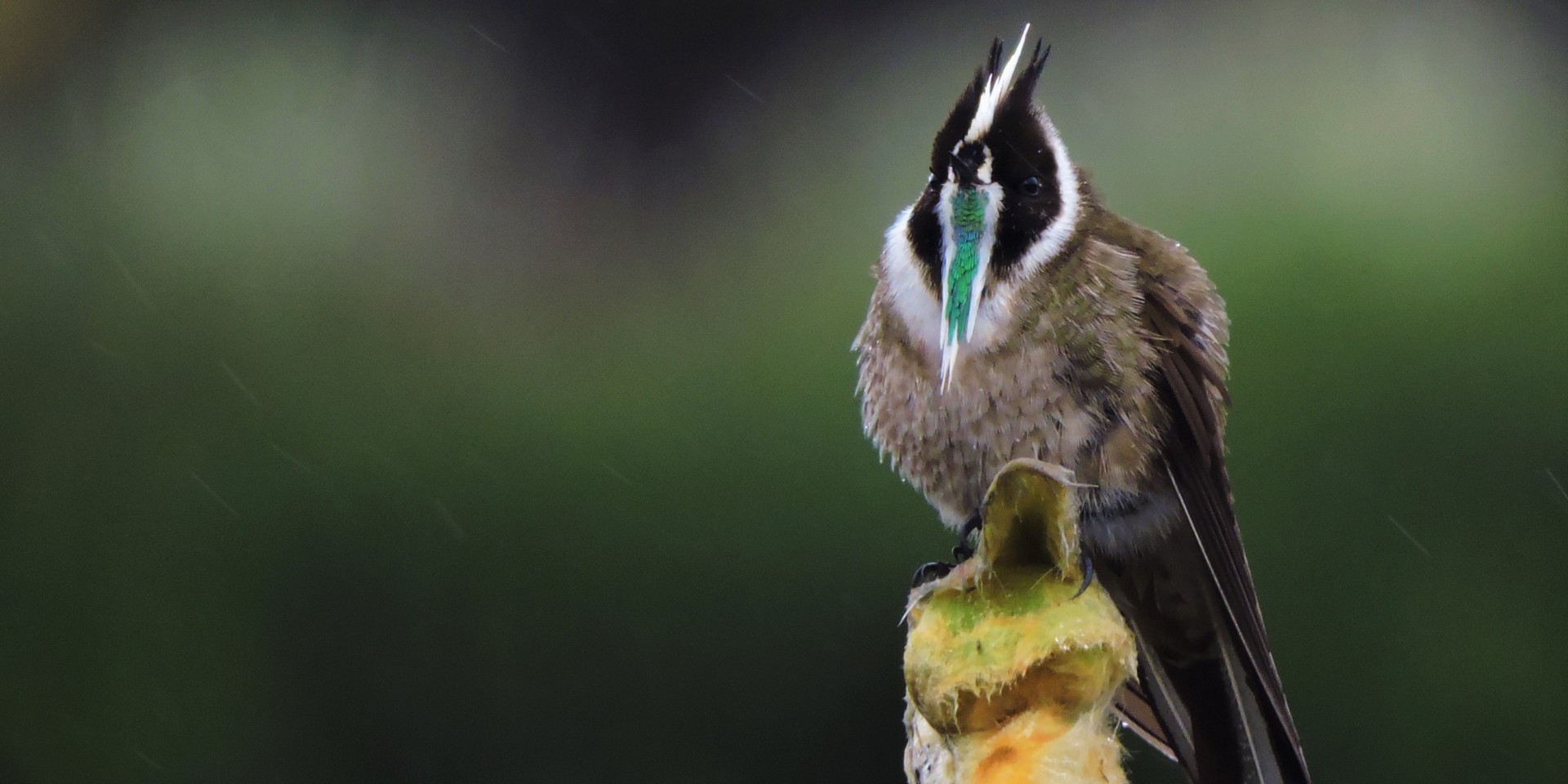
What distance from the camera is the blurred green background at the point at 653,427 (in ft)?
6.19

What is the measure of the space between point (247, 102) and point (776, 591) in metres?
1.82

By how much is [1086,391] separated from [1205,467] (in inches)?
5.2

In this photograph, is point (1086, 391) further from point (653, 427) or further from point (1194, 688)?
point (653, 427)

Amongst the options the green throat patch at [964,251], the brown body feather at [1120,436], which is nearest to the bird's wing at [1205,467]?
the brown body feather at [1120,436]

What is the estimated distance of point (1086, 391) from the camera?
3.57 ft

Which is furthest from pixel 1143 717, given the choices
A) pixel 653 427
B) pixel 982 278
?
pixel 653 427

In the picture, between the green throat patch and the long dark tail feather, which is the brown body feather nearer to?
the long dark tail feather

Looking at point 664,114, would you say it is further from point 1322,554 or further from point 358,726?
point 1322,554

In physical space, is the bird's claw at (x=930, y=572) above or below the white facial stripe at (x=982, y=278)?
below

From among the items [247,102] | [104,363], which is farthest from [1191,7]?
[104,363]

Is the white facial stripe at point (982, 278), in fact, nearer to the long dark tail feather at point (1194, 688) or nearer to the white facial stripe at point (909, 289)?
the white facial stripe at point (909, 289)

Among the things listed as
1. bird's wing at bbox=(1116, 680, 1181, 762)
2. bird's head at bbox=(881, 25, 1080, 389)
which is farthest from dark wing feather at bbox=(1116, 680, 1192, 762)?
bird's head at bbox=(881, 25, 1080, 389)

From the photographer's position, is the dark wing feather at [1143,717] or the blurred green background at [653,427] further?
the blurred green background at [653,427]

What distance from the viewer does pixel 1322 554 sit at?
188 centimetres
